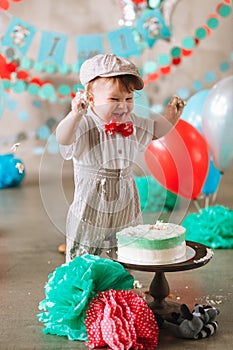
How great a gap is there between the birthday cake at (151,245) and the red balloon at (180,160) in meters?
0.29

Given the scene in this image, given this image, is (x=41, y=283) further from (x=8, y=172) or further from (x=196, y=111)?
(x=8, y=172)

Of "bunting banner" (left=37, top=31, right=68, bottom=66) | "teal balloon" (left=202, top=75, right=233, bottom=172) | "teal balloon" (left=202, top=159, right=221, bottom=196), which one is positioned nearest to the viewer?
"teal balloon" (left=202, top=75, right=233, bottom=172)

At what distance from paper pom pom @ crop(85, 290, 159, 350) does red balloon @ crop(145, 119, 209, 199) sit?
59 centimetres

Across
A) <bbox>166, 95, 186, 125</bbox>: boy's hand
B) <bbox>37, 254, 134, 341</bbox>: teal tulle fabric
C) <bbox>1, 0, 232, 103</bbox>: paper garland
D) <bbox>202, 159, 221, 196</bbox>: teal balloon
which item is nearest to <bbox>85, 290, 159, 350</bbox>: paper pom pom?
<bbox>37, 254, 134, 341</bbox>: teal tulle fabric

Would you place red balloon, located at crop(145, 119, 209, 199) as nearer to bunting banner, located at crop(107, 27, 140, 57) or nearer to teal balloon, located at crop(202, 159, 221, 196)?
teal balloon, located at crop(202, 159, 221, 196)

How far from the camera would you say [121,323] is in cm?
203

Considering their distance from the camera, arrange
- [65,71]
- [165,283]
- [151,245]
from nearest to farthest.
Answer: [151,245] → [165,283] → [65,71]

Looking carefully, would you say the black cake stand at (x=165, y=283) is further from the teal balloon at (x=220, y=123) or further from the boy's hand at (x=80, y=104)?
the teal balloon at (x=220, y=123)

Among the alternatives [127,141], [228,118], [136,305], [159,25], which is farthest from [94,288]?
[159,25]

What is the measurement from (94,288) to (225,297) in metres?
0.63

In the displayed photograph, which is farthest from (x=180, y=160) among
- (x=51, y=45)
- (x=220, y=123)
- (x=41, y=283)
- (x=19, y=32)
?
(x=19, y=32)

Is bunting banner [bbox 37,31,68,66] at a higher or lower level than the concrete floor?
higher

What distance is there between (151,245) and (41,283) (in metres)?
0.71

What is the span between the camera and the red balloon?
2.47m
